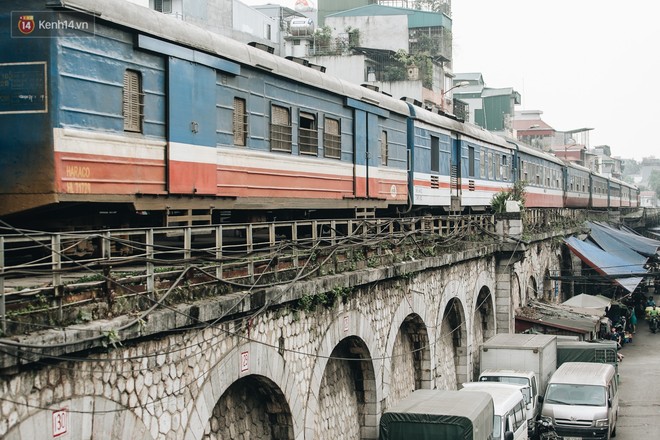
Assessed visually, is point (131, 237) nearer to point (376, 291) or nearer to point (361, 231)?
point (376, 291)

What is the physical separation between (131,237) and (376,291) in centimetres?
496

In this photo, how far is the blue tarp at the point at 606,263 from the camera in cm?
3297

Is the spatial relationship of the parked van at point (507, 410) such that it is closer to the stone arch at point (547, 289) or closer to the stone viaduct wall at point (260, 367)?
the stone viaduct wall at point (260, 367)

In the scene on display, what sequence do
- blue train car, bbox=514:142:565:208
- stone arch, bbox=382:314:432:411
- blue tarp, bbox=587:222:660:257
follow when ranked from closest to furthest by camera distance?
stone arch, bbox=382:314:432:411, blue train car, bbox=514:142:565:208, blue tarp, bbox=587:222:660:257

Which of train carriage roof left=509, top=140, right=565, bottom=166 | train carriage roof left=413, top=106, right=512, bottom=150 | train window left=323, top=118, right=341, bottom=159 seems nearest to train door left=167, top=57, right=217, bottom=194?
train window left=323, top=118, right=341, bottom=159

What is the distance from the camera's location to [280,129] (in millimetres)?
14984

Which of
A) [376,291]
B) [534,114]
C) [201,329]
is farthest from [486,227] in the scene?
[534,114]

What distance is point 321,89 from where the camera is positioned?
1675cm

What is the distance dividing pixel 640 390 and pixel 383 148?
476 inches

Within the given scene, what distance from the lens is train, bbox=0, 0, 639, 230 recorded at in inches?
376

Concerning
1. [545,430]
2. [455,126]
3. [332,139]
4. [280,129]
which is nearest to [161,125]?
[280,129]

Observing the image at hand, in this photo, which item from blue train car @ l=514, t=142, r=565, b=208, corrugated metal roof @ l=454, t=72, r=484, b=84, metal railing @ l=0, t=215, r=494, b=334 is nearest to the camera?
metal railing @ l=0, t=215, r=494, b=334

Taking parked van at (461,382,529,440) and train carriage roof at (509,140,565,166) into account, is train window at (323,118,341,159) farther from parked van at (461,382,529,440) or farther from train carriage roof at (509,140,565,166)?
train carriage roof at (509,140,565,166)

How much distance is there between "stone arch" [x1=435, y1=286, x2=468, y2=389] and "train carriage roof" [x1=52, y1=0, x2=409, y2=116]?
6523 millimetres
